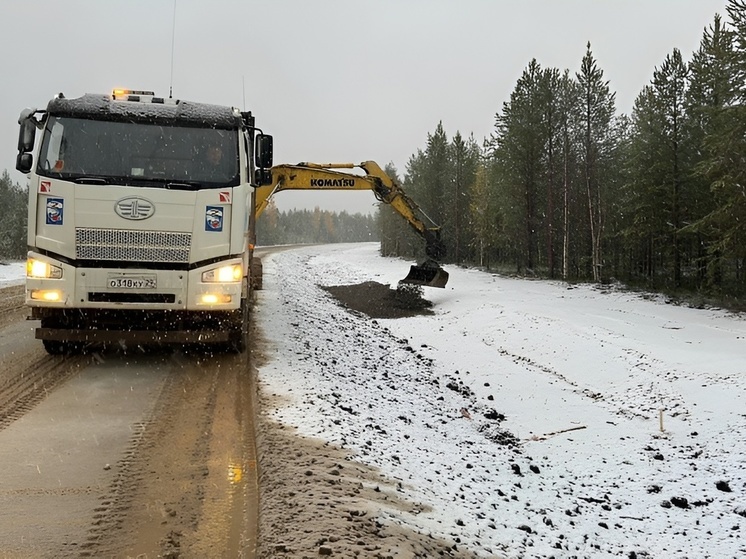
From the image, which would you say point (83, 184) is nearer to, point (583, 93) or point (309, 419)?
point (309, 419)

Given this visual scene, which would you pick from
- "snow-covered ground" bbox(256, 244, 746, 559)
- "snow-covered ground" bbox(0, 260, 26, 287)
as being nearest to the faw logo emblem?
"snow-covered ground" bbox(256, 244, 746, 559)

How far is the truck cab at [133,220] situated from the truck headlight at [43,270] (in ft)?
0.04

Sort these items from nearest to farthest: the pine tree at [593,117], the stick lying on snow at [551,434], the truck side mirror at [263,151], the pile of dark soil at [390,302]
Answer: the stick lying on snow at [551,434]
the truck side mirror at [263,151]
the pile of dark soil at [390,302]
the pine tree at [593,117]

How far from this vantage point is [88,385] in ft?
20.9

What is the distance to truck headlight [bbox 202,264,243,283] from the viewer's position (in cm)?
703

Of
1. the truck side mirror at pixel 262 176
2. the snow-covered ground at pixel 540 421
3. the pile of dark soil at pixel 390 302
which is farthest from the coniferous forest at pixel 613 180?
the truck side mirror at pixel 262 176

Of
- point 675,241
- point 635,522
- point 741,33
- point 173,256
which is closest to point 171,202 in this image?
point 173,256

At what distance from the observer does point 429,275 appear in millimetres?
18391

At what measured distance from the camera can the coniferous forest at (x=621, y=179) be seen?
54.9 ft

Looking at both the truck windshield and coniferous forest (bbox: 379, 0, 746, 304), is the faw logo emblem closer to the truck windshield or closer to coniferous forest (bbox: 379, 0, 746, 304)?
the truck windshield

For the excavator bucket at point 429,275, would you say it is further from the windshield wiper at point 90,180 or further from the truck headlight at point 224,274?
the windshield wiper at point 90,180

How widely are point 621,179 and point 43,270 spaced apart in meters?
31.6

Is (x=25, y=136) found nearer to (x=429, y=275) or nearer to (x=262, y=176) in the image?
(x=262, y=176)

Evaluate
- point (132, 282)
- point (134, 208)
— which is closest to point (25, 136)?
point (134, 208)
